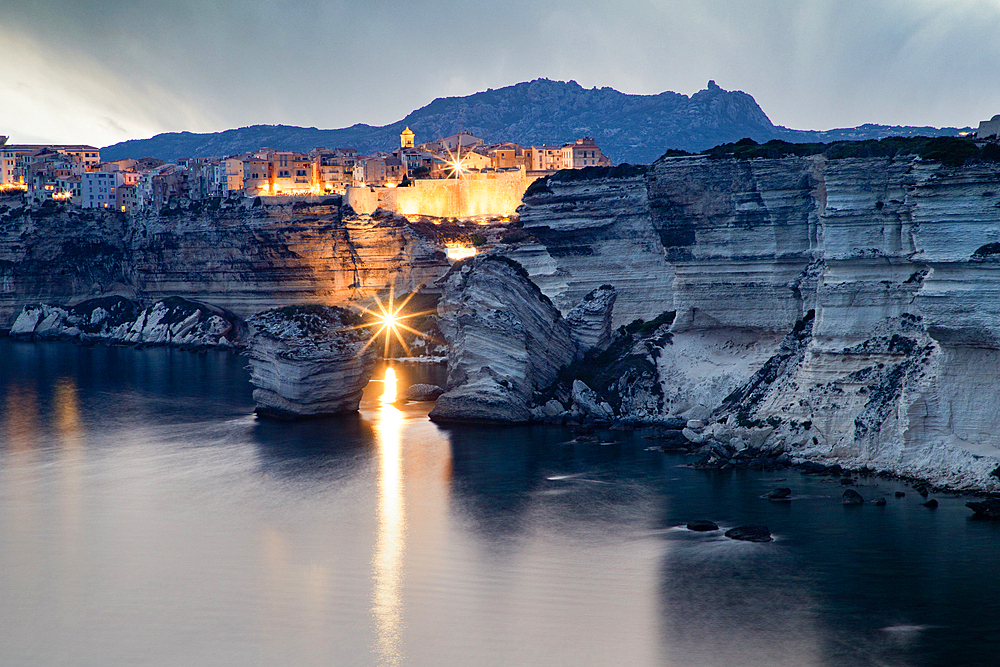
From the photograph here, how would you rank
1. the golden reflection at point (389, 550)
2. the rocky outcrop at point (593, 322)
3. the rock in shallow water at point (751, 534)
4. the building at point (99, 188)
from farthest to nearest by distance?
the building at point (99, 188), the rocky outcrop at point (593, 322), the rock in shallow water at point (751, 534), the golden reflection at point (389, 550)

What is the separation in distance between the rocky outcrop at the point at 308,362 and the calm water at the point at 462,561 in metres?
4.24

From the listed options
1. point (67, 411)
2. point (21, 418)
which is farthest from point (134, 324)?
point (21, 418)

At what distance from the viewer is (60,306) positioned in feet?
282

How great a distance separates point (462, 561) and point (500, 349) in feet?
55.6

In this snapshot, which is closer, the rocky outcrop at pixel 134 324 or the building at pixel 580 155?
the rocky outcrop at pixel 134 324

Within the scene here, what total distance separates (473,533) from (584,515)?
333 cm

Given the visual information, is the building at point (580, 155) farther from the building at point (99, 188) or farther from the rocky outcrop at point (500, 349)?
the rocky outcrop at point (500, 349)

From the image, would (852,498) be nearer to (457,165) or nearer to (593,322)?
(593,322)

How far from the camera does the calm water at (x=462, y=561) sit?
19.9 m

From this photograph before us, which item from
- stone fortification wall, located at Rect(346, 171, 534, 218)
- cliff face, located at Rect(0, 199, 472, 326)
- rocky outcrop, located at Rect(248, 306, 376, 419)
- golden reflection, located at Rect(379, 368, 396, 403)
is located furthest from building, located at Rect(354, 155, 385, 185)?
rocky outcrop, located at Rect(248, 306, 376, 419)

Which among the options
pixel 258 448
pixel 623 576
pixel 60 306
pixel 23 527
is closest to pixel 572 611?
pixel 623 576

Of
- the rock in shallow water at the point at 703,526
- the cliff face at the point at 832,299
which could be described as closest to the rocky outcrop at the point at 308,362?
the cliff face at the point at 832,299

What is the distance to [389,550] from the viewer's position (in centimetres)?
2580

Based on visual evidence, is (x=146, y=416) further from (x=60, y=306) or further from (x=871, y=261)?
(x=60, y=306)
